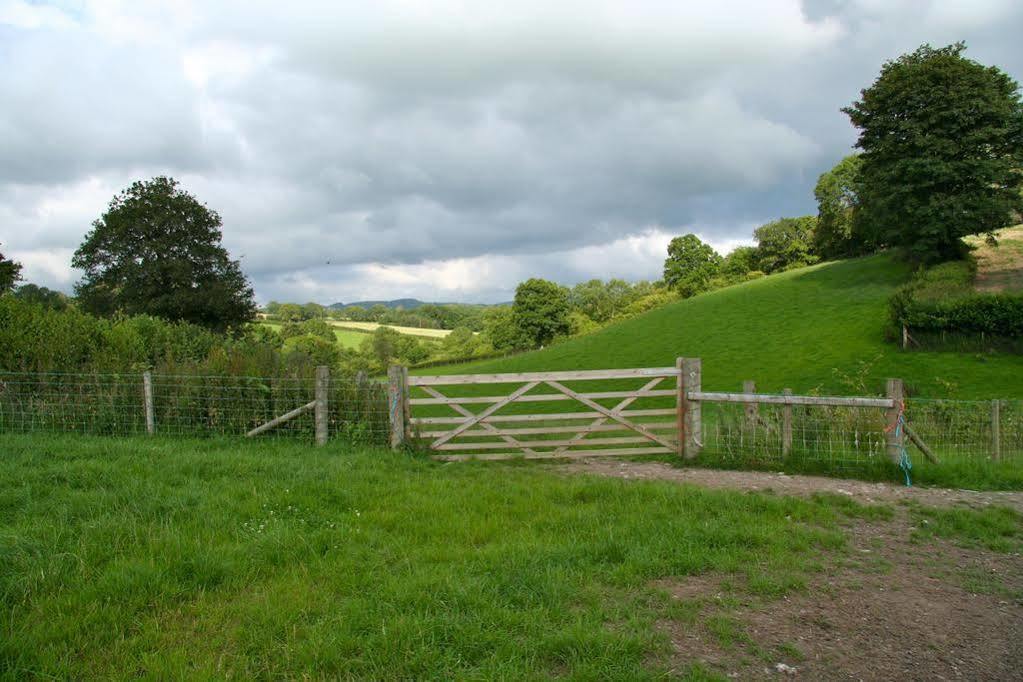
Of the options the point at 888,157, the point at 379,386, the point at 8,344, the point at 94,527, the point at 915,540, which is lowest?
the point at 915,540

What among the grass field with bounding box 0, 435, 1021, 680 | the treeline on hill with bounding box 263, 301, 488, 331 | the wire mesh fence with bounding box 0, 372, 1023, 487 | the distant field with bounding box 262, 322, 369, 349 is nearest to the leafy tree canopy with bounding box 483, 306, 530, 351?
the distant field with bounding box 262, 322, 369, 349

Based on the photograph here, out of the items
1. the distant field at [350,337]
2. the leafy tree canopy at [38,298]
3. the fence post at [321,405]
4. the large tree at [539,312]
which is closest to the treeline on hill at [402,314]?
the distant field at [350,337]

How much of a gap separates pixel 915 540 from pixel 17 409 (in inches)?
589

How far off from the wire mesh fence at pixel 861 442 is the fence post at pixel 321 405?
21.8 feet

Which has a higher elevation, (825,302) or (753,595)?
(825,302)

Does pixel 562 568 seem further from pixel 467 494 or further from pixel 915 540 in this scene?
pixel 915 540

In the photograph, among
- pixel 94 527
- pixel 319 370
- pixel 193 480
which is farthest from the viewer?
pixel 319 370

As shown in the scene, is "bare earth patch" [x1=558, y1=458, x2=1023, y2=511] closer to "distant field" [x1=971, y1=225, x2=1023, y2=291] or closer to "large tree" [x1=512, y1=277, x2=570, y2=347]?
"distant field" [x1=971, y1=225, x2=1023, y2=291]

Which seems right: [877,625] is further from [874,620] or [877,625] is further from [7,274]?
[7,274]

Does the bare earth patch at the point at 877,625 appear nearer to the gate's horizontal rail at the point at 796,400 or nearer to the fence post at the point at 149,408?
the gate's horizontal rail at the point at 796,400

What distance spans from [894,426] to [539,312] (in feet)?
237

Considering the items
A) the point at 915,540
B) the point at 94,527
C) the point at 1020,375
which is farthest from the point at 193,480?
the point at 1020,375

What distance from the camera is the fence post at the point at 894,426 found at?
8.98 meters

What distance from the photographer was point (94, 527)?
5594 mm
